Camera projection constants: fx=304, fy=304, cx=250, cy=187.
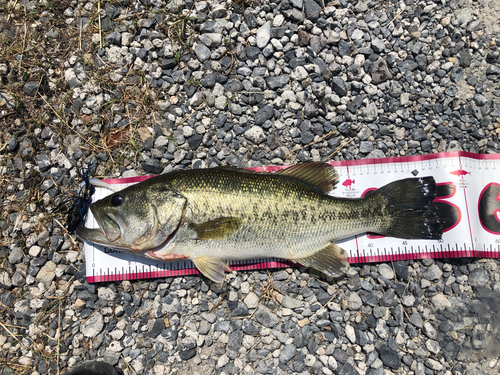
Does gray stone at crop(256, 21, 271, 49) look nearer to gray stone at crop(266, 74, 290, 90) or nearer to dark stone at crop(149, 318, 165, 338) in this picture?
gray stone at crop(266, 74, 290, 90)

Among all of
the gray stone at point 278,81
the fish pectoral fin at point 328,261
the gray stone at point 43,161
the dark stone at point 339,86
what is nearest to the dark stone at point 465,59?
the dark stone at point 339,86

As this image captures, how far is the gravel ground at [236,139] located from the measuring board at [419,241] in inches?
5.9

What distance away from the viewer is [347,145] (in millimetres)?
3965

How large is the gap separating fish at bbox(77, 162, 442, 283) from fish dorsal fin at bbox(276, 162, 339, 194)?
0.01 meters

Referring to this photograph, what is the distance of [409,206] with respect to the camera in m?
3.55

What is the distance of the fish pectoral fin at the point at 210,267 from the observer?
3393 mm

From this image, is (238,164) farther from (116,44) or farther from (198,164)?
(116,44)

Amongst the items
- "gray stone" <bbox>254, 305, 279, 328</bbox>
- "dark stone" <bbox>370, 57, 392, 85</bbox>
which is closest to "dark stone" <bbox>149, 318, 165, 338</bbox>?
"gray stone" <bbox>254, 305, 279, 328</bbox>

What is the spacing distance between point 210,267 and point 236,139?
5.38ft

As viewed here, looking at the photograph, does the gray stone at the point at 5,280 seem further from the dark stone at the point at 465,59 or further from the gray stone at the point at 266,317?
the dark stone at the point at 465,59

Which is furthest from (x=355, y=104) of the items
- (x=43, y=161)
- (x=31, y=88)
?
(x=31, y=88)

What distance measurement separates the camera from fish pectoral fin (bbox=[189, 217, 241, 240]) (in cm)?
316

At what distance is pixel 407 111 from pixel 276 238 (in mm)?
2432

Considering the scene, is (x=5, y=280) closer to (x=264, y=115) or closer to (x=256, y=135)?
(x=256, y=135)
